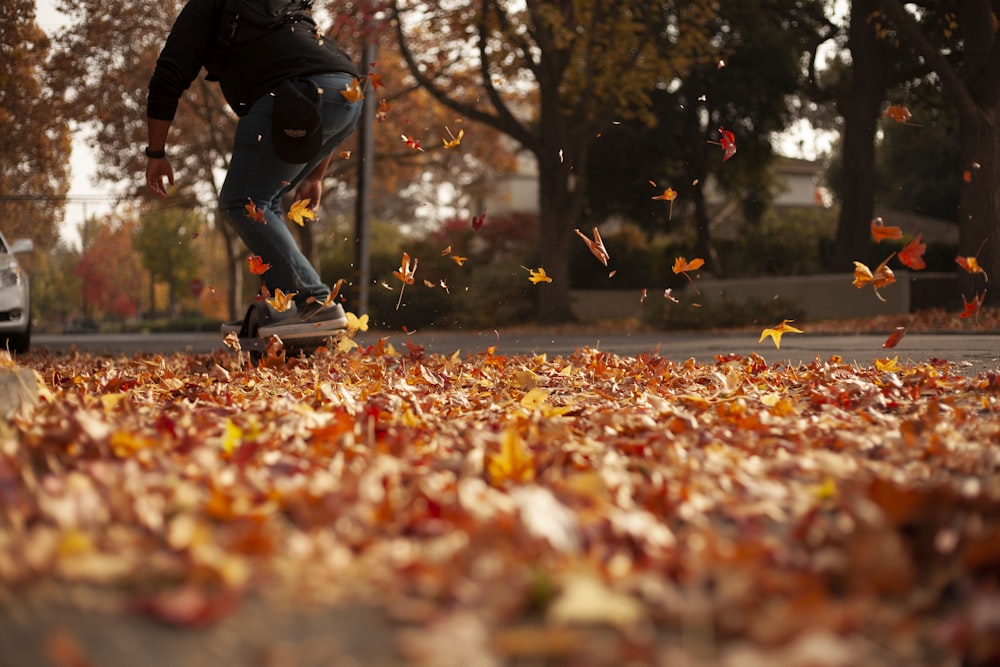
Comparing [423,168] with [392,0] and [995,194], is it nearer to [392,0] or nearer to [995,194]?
[392,0]

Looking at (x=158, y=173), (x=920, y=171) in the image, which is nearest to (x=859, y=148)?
(x=158, y=173)

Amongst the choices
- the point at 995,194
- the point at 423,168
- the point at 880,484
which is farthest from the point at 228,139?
the point at 880,484

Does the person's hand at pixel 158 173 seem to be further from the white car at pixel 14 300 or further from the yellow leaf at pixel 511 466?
the white car at pixel 14 300

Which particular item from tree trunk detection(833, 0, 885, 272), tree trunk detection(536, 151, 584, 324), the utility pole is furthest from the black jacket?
tree trunk detection(833, 0, 885, 272)

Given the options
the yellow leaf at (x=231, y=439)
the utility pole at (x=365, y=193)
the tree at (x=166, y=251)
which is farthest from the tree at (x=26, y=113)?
the tree at (x=166, y=251)

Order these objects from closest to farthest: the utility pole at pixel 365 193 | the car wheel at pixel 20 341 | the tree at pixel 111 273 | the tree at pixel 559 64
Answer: the car wheel at pixel 20 341 → the utility pole at pixel 365 193 → the tree at pixel 559 64 → the tree at pixel 111 273

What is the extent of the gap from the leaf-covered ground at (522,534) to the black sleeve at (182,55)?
2.45 metres

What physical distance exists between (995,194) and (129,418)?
16283 mm

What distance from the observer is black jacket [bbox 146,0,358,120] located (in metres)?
5.27

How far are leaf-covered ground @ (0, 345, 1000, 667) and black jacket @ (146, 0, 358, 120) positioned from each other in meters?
2.50

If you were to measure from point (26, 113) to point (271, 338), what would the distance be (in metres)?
17.3

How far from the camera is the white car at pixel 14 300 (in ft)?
35.5

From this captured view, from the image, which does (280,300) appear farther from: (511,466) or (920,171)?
(920,171)

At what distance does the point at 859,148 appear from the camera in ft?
75.1
